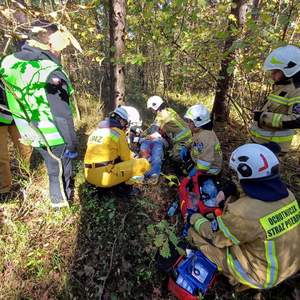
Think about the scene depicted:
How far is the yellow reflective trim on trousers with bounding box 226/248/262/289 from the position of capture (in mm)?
2283

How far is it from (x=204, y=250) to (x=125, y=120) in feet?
7.10

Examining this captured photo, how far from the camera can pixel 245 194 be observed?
7.64ft

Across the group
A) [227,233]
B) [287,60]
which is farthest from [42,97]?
[287,60]

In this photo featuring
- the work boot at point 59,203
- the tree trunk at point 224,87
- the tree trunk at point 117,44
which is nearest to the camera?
the work boot at point 59,203

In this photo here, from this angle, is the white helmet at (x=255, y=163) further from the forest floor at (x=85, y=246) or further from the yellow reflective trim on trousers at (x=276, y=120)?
the forest floor at (x=85, y=246)

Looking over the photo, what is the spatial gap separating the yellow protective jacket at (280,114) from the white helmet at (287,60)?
131mm

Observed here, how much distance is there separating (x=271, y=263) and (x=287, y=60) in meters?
2.16

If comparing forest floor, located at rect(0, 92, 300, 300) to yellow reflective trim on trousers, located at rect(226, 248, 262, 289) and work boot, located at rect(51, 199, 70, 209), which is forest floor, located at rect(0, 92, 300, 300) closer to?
work boot, located at rect(51, 199, 70, 209)

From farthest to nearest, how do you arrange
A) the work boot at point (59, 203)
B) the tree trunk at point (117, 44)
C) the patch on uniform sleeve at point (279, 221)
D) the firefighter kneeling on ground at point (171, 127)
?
1. the firefighter kneeling on ground at point (171, 127)
2. the tree trunk at point (117, 44)
3. the work boot at point (59, 203)
4. the patch on uniform sleeve at point (279, 221)

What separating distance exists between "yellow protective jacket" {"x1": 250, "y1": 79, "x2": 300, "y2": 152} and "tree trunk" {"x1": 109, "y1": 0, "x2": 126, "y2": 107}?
8.84 ft

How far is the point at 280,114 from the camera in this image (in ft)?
9.73

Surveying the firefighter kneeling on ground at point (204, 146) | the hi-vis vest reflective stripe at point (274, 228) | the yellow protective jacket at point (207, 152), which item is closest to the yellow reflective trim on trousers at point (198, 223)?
the hi-vis vest reflective stripe at point (274, 228)

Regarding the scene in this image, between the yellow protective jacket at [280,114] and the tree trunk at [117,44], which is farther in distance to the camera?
the tree trunk at [117,44]

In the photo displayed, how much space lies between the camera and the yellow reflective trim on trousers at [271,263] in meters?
2.12
